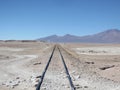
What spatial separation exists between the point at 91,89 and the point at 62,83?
1484 millimetres

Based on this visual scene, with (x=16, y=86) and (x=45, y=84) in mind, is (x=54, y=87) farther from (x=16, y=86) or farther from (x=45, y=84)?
(x=16, y=86)

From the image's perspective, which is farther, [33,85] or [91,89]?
[33,85]

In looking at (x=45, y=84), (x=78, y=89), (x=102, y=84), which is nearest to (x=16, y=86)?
(x=45, y=84)

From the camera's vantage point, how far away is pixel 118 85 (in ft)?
35.0

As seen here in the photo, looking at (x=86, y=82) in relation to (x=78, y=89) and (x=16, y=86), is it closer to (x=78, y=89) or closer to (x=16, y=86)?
(x=78, y=89)

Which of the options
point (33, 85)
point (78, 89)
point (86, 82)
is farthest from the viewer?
point (86, 82)

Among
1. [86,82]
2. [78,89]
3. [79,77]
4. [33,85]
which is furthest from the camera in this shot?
[79,77]

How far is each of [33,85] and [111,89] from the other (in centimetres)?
289

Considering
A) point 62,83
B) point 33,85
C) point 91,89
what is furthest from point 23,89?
point 91,89

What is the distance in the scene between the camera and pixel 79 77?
497 inches

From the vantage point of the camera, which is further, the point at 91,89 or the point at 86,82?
the point at 86,82

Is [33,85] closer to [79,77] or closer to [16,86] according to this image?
[16,86]

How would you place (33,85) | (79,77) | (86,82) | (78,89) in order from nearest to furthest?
(78,89)
(33,85)
(86,82)
(79,77)

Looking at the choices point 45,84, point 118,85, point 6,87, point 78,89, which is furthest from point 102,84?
point 6,87
